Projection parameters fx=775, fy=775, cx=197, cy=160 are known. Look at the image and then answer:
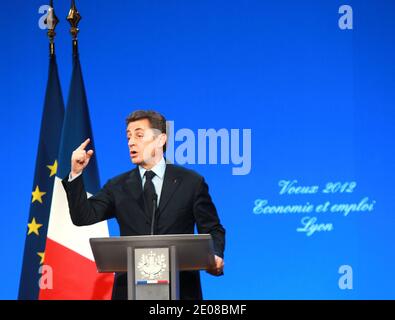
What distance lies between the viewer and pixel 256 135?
612 cm

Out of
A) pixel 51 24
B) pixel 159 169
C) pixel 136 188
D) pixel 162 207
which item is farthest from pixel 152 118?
pixel 51 24

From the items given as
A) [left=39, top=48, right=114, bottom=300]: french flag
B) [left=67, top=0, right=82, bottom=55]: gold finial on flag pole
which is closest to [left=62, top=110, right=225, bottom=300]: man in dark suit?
[left=39, top=48, right=114, bottom=300]: french flag

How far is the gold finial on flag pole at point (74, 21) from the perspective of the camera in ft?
20.8

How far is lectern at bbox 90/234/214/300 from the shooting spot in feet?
14.2

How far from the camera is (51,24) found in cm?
638

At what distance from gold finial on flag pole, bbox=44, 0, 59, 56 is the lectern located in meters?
2.49

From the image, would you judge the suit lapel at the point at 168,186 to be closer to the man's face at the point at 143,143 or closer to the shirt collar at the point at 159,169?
the shirt collar at the point at 159,169

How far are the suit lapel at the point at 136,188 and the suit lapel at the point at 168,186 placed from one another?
0.14 meters

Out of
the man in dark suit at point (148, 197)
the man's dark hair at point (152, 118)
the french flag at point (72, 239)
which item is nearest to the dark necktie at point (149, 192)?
the man in dark suit at point (148, 197)

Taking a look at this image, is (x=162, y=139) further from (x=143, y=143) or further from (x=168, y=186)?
(x=168, y=186)
